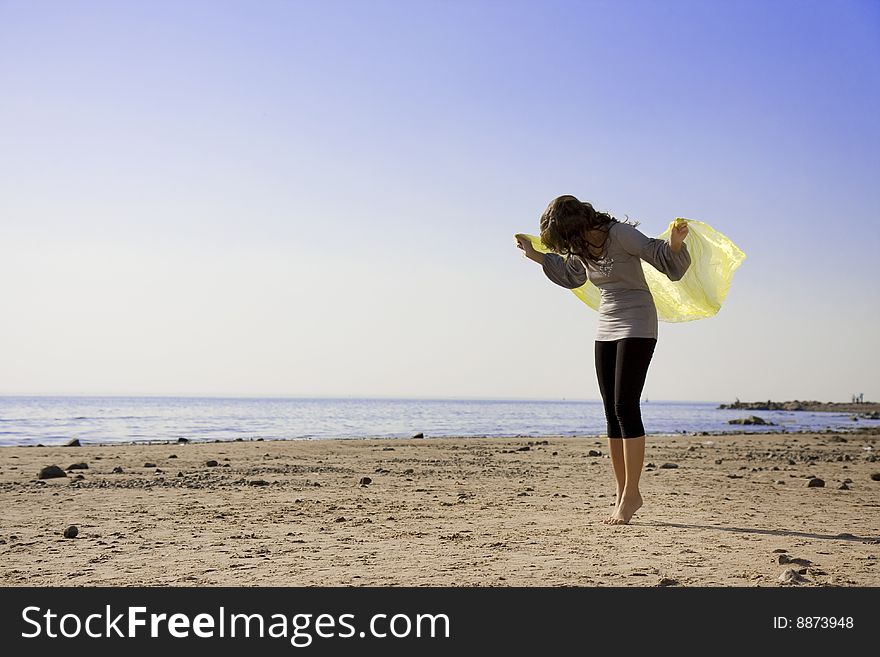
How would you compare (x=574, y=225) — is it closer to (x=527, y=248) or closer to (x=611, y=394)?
(x=527, y=248)

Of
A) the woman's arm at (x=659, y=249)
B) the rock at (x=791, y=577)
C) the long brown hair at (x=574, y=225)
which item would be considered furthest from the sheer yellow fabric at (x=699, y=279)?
the rock at (x=791, y=577)

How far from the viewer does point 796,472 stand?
9461 mm

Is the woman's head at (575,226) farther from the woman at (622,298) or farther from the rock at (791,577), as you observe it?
the rock at (791,577)

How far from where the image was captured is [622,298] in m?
5.50

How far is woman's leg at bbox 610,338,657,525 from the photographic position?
5367mm

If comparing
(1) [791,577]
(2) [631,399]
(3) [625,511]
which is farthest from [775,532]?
(1) [791,577]

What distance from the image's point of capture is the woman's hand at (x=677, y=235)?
202 inches

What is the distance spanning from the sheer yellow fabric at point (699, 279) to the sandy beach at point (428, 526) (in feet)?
5.01

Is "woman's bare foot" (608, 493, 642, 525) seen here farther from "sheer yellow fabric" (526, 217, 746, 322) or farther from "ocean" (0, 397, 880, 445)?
"ocean" (0, 397, 880, 445)

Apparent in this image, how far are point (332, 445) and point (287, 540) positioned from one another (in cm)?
924

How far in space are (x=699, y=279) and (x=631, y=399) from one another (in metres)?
1.19

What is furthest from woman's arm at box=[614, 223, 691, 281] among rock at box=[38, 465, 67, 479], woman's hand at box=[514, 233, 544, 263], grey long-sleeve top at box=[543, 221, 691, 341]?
rock at box=[38, 465, 67, 479]
